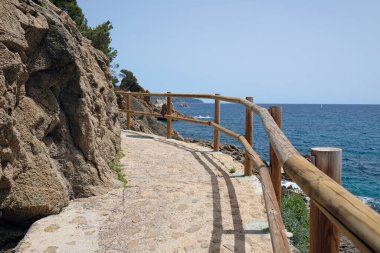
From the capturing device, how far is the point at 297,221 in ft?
16.4

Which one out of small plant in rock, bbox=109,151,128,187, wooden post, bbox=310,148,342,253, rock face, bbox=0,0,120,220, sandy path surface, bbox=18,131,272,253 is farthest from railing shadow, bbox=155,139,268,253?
wooden post, bbox=310,148,342,253

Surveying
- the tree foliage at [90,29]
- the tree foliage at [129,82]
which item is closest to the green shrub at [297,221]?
the tree foliage at [90,29]

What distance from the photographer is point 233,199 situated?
492 cm

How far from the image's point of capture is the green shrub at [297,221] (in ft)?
14.4

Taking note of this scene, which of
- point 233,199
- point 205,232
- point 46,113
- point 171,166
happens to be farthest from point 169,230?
point 171,166

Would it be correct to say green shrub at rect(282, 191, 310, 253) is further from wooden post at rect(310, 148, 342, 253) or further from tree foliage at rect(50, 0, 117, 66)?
tree foliage at rect(50, 0, 117, 66)

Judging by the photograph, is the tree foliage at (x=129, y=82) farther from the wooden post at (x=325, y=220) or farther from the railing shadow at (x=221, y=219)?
the wooden post at (x=325, y=220)

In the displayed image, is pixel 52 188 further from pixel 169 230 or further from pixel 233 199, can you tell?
pixel 233 199

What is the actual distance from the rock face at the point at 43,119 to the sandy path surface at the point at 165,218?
0.31 meters

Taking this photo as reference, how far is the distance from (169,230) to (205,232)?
0.39 meters

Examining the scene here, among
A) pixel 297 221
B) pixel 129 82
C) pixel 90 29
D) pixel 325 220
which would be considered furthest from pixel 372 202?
pixel 129 82

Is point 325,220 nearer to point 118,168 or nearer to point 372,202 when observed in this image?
point 118,168

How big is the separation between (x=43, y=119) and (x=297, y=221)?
3586mm

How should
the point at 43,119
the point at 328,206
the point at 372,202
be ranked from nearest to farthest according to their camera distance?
the point at 328,206
the point at 43,119
the point at 372,202
